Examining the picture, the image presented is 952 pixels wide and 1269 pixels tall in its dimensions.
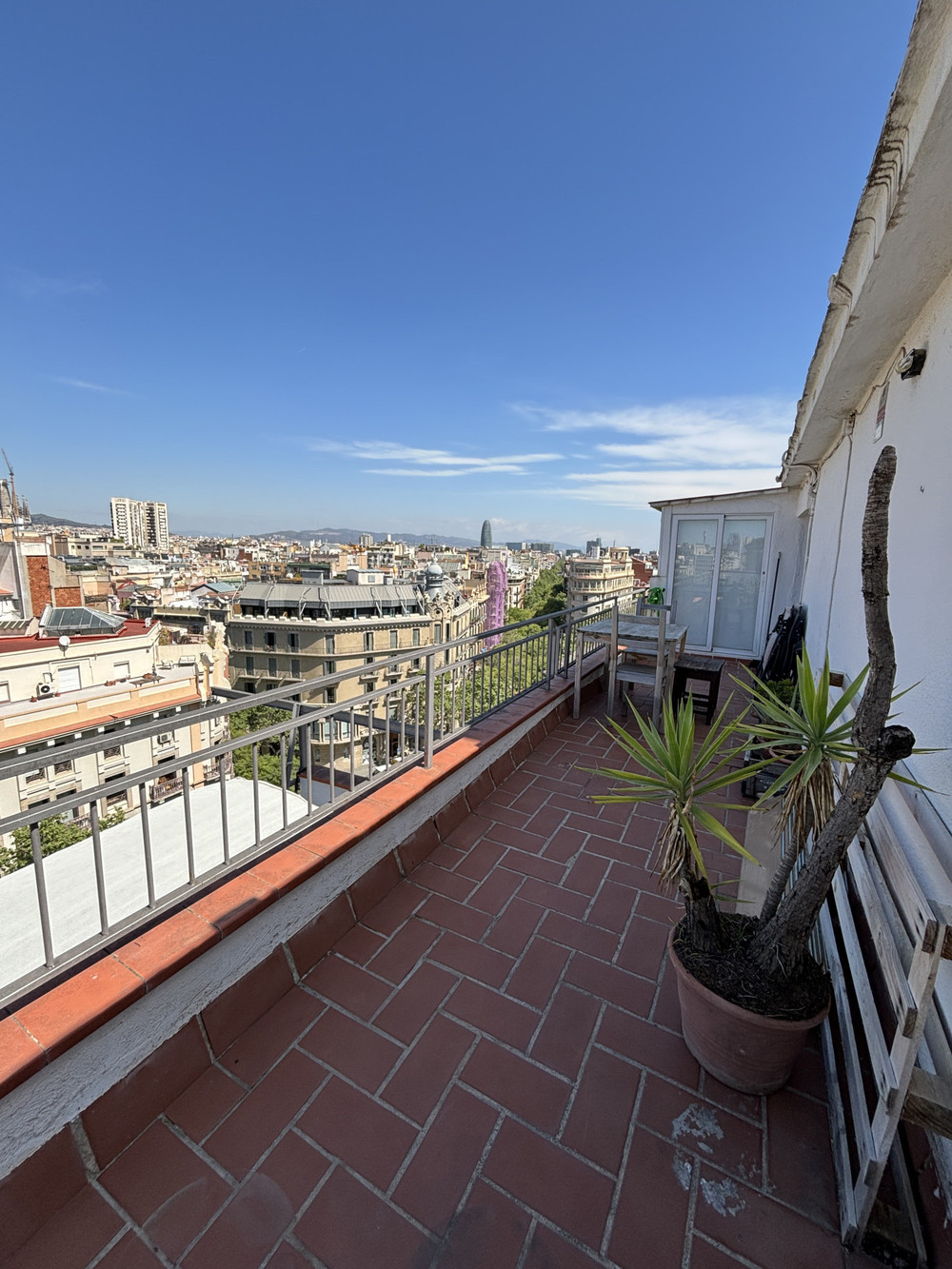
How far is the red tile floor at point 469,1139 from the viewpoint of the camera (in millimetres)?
1152

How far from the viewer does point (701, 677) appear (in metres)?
4.80

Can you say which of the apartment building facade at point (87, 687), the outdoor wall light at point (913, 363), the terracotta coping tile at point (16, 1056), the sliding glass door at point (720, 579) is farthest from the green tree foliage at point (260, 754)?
the outdoor wall light at point (913, 363)

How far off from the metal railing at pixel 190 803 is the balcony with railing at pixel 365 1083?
0.08 feet

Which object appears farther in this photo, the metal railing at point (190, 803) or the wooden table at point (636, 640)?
Result: the wooden table at point (636, 640)

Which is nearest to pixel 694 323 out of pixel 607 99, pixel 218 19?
pixel 607 99

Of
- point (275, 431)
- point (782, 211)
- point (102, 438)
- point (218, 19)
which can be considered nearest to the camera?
point (782, 211)

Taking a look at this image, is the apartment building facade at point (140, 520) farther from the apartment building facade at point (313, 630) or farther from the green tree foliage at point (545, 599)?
the apartment building facade at point (313, 630)

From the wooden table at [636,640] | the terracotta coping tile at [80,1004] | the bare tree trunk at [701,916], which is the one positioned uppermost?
the wooden table at [636,640]

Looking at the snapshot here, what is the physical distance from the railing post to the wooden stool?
2767mm

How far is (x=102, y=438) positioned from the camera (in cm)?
3784

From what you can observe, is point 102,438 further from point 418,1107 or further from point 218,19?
point 418,1107

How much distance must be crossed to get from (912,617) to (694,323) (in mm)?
10204

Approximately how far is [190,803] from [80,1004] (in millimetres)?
804

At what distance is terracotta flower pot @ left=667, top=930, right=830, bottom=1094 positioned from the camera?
1376mm
